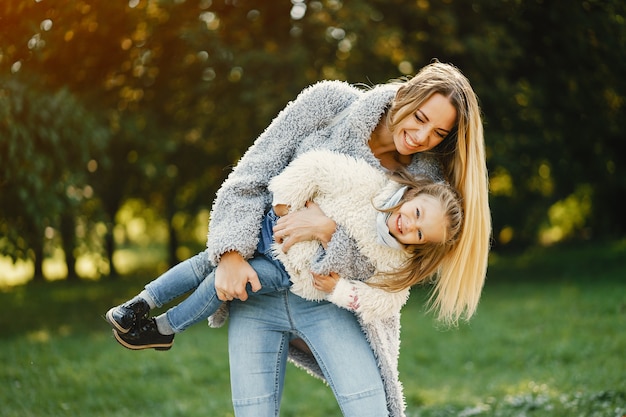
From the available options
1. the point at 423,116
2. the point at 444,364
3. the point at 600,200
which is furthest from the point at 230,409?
the point at 600,200

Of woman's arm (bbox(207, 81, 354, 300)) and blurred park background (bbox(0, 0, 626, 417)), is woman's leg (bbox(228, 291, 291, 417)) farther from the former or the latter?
blurred park background (bbox(0, 0, 626, 417))

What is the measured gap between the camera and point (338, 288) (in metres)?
2.57

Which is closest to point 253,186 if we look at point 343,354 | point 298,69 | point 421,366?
point 343,354

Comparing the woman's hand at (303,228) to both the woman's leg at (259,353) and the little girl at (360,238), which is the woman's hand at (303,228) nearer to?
the little girl at (360,238)

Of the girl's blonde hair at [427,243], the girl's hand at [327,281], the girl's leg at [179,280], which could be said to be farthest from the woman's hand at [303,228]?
the girl's leg at [179,280]

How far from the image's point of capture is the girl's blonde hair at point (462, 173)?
261 centimetres

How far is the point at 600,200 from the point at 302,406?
37.9ft

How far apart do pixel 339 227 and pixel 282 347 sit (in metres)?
0.52

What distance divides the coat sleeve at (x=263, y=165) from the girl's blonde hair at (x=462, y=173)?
0.27m

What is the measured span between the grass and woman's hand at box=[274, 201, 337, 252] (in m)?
2.83

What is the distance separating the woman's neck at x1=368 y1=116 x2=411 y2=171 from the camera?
2.77 meters

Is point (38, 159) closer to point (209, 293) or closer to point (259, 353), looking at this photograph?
point (209, 293)

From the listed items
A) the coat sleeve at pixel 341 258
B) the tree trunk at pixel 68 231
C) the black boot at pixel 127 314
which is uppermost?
the coat sleeve at pixel 341 258

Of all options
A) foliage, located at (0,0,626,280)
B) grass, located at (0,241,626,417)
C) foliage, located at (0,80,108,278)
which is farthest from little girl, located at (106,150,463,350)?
foliage, located at (0,0,626,280)
